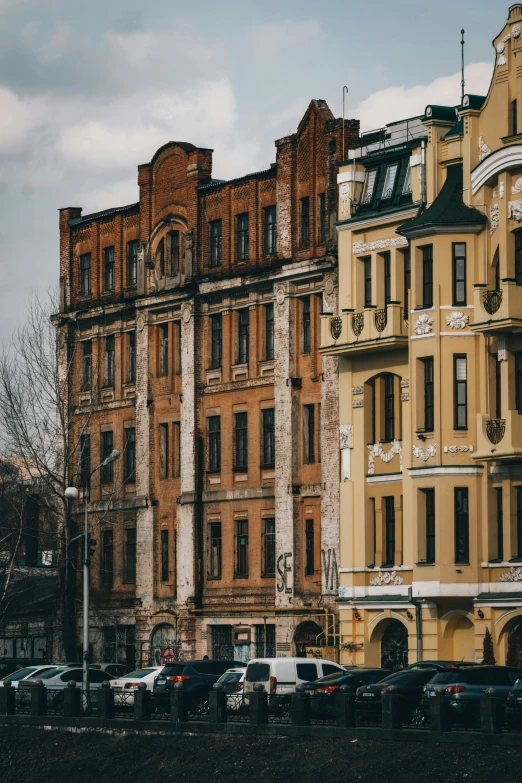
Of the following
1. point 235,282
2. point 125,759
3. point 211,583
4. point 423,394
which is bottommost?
point 125,759

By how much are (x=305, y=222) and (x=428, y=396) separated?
13.7 meters

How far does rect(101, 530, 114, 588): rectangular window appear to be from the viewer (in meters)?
80.8

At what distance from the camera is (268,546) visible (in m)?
72.8

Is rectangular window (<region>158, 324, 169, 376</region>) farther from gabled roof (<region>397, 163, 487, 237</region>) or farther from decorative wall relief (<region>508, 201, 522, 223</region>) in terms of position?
decorative wall relief (<region>508, 201, 522, 223</region>)

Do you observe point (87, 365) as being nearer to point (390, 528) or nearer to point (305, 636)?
point (305, 636)

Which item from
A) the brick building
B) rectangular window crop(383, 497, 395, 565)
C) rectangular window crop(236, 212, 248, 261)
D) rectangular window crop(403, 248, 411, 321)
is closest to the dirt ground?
rectangular window crop(383, 497, 395, 565)

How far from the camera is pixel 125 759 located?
54.0m

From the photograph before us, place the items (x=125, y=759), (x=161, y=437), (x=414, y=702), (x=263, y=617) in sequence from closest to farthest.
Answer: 1. (x=414, y=702)
2. (x=125, y=759)
3. (x=263, y=617)
4. (x=161, y=437)

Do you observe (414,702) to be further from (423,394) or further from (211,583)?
(211,583)

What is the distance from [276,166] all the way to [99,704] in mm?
24809

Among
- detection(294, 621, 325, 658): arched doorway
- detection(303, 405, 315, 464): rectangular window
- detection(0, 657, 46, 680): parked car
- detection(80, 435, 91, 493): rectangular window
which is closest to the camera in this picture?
detection(294, 621, 325, 658): arched doorway

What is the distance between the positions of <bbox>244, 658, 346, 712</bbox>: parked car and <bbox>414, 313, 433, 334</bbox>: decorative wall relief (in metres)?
12.2

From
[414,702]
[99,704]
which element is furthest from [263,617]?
[414,702]

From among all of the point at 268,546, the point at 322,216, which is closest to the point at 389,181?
the point at 322,216
